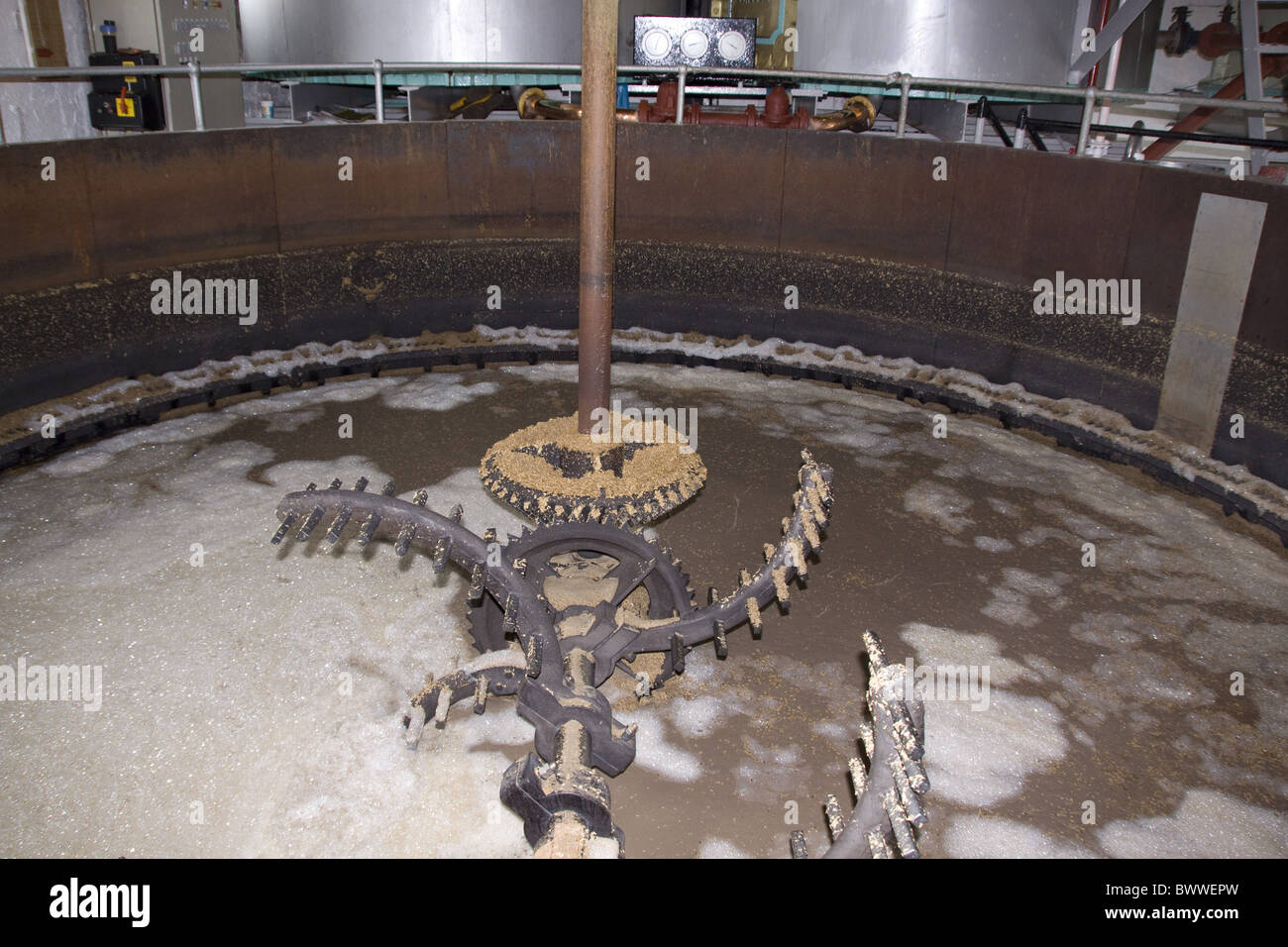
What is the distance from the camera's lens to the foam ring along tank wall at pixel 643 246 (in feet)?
17.9

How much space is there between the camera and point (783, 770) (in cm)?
315

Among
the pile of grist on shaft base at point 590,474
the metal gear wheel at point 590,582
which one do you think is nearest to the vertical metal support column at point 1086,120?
the pile of grist on shaft base at point 590,474

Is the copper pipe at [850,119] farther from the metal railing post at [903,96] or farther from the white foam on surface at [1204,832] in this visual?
the white foam on surface at [1204,832]

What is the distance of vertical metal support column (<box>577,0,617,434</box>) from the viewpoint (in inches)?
143

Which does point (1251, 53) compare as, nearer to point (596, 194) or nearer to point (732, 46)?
point (732, 46)

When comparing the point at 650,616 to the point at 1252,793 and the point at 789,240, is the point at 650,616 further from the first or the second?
the point at 789,240

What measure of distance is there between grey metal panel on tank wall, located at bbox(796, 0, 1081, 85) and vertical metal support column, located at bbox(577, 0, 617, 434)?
13.6 ft

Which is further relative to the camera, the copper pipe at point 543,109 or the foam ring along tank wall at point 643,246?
the copper pipe at point 543,109

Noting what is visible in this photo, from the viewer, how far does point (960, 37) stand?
7.39 meters

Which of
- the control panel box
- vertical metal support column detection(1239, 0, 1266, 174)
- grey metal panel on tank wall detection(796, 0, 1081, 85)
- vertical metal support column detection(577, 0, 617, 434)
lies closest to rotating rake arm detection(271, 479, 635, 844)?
vertical metal support column detection(577, 0, 617, 434)

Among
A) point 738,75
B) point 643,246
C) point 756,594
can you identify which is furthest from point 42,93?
point 756,594

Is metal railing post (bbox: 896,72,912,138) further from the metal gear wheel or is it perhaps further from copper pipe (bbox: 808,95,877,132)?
the metal gear wheel

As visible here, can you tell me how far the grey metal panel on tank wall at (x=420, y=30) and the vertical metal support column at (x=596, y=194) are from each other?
438 centimetres

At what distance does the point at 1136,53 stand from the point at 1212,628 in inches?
265
